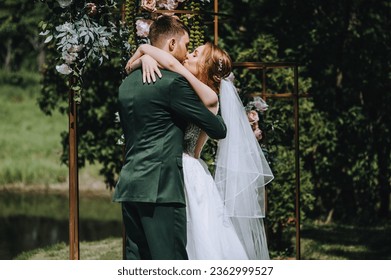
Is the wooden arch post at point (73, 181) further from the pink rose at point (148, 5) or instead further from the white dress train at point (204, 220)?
the white dress train at point (204, 220)

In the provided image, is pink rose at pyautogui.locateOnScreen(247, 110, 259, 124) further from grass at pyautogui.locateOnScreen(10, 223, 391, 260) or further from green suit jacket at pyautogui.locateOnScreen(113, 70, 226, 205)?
grass at pyautogui.locateOnScreen(10, 223, 391, 260)

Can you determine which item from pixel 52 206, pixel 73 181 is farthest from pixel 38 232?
pixel 73 181

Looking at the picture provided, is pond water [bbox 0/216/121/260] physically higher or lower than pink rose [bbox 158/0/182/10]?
lower

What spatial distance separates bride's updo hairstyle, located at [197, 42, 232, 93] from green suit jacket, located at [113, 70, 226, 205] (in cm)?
32

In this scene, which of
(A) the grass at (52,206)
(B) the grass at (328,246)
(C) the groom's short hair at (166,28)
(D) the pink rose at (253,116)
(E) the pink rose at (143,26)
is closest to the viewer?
(C) the groom's short hair at (166,28)

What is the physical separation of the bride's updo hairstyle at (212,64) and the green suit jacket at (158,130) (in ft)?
1.03

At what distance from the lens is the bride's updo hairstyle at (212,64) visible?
166 inches

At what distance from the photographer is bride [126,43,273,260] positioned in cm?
407

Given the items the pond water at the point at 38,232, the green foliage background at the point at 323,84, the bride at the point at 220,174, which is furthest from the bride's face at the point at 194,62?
the green foliage background at the point at 323,84

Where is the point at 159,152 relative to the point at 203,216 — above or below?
above

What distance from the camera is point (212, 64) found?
4.23m

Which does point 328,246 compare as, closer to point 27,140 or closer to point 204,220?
point 204,220

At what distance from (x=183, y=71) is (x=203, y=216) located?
0.74 meters

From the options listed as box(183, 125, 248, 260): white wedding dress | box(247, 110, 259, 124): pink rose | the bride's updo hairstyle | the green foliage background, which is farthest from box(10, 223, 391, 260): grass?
the bride's updo hairstyle
